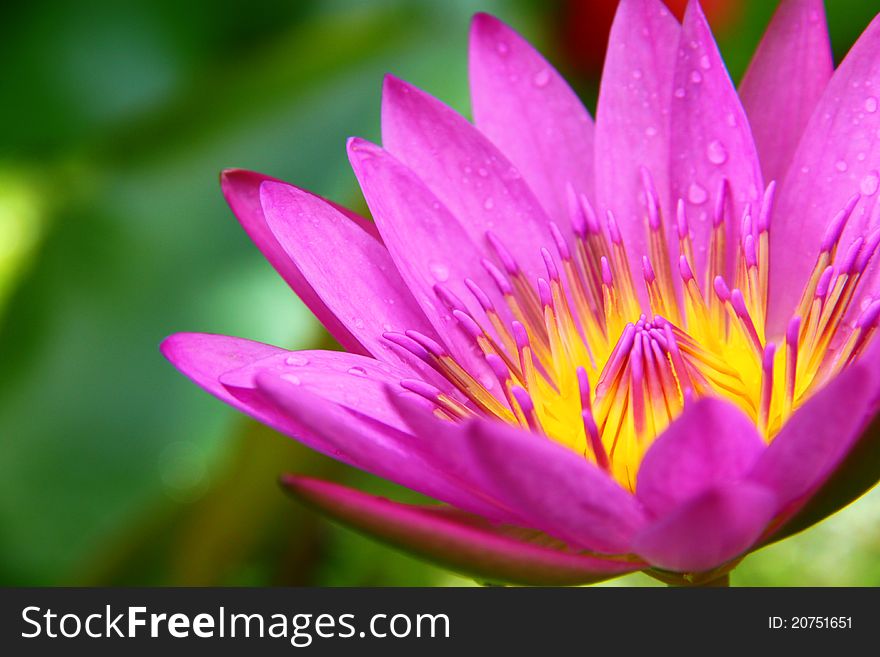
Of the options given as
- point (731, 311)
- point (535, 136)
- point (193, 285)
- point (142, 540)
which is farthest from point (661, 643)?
point (193, 285)

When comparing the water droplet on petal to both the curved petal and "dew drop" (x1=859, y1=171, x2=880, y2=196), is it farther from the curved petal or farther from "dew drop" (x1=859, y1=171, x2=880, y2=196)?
the curved petal

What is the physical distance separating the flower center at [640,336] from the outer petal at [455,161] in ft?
0.09

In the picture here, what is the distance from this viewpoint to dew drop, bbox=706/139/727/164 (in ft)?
2.37

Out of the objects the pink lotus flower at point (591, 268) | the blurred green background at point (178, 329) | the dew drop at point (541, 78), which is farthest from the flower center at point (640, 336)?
the blurred green background at point (178, 329)

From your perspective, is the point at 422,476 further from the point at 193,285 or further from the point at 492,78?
the point at 193,285

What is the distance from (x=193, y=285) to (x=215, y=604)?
0.62 m

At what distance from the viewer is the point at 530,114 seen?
30.9 inches

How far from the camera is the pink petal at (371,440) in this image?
0.49 metres

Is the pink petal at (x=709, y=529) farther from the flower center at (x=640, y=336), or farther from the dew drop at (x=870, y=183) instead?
the dew drop at (x=870, y=183)

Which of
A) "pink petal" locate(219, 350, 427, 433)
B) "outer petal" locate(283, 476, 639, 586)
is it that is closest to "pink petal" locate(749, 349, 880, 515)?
"outer petal" locate(283, 476, 639, 586)

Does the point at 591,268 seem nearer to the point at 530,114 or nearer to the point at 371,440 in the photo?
the point at 530,114

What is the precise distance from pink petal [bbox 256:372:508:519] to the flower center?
0.07 metres

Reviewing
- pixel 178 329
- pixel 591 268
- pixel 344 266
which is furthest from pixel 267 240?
pixel 178 329

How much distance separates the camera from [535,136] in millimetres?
786
